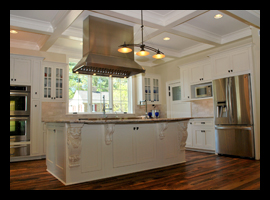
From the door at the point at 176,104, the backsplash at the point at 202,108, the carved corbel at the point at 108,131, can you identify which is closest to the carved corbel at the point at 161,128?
the carved corbel at the point at 108,131

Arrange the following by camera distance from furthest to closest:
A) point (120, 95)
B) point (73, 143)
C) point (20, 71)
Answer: point (120, 95) → point (20, 71) → point (73, 143)

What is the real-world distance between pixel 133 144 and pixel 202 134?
2.81 m

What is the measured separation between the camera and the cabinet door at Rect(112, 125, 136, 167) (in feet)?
12.0

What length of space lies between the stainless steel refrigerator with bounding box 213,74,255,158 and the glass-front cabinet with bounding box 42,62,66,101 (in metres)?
4.04

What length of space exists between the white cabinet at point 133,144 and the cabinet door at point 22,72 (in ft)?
10.2

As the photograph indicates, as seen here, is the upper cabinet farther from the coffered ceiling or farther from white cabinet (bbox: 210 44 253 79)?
the coffered ceiling

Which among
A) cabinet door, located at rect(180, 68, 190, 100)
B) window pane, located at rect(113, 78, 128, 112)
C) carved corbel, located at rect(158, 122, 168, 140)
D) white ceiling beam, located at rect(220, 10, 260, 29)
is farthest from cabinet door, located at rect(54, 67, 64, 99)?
white ceiling beam, located at rect(220, 10, 260, 29)

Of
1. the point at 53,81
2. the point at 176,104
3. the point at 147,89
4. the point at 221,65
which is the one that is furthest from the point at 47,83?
the point at 221,65

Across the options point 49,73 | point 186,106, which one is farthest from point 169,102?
point 49,73

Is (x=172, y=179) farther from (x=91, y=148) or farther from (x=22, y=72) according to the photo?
(x=22, y=72)

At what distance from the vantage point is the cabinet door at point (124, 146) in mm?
3651

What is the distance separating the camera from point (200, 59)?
619cm

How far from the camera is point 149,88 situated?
304 inches
